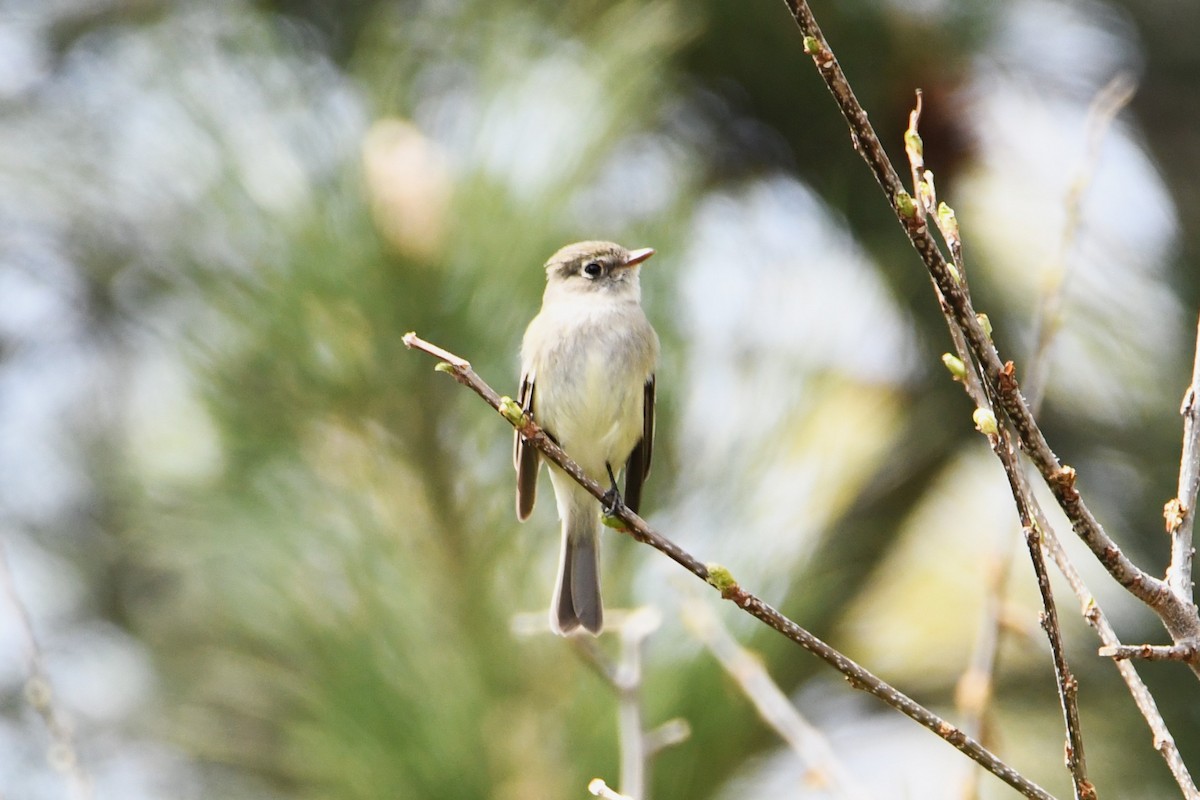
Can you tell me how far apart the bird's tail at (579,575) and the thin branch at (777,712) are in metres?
0.19

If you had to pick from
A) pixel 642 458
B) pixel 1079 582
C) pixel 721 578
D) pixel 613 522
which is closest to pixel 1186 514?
pixel 1079 582

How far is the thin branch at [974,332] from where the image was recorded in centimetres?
123

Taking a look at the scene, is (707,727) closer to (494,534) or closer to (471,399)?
(494,534)

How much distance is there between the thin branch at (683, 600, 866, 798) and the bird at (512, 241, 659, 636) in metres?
0.65

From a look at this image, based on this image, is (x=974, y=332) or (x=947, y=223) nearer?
(x=974, y=332)

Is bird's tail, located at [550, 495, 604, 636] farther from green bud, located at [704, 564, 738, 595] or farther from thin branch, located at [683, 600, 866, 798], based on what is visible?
green bud, located at [704, 564, 738, 595]

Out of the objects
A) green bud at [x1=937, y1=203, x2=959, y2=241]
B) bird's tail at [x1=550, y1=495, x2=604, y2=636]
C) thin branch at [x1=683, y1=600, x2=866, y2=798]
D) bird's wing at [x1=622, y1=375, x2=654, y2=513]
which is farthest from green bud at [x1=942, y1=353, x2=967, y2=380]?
bird's wing at [x1=622, y1=375, x2=654, y2=513]

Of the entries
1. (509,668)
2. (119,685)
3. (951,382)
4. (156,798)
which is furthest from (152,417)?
(951,382)

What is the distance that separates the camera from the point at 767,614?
4.67ft

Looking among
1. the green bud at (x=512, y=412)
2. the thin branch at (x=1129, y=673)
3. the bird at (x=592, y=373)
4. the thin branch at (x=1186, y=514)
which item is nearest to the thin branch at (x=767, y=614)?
the green bud at (x=512, y=412)

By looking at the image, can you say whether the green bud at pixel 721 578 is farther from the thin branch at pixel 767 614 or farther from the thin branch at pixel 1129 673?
the thin branch at pixel 1129 673

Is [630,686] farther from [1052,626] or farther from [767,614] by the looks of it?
[1052,626]

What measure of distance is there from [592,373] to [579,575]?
0.71m

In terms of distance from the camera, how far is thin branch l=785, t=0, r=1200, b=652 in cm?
123
